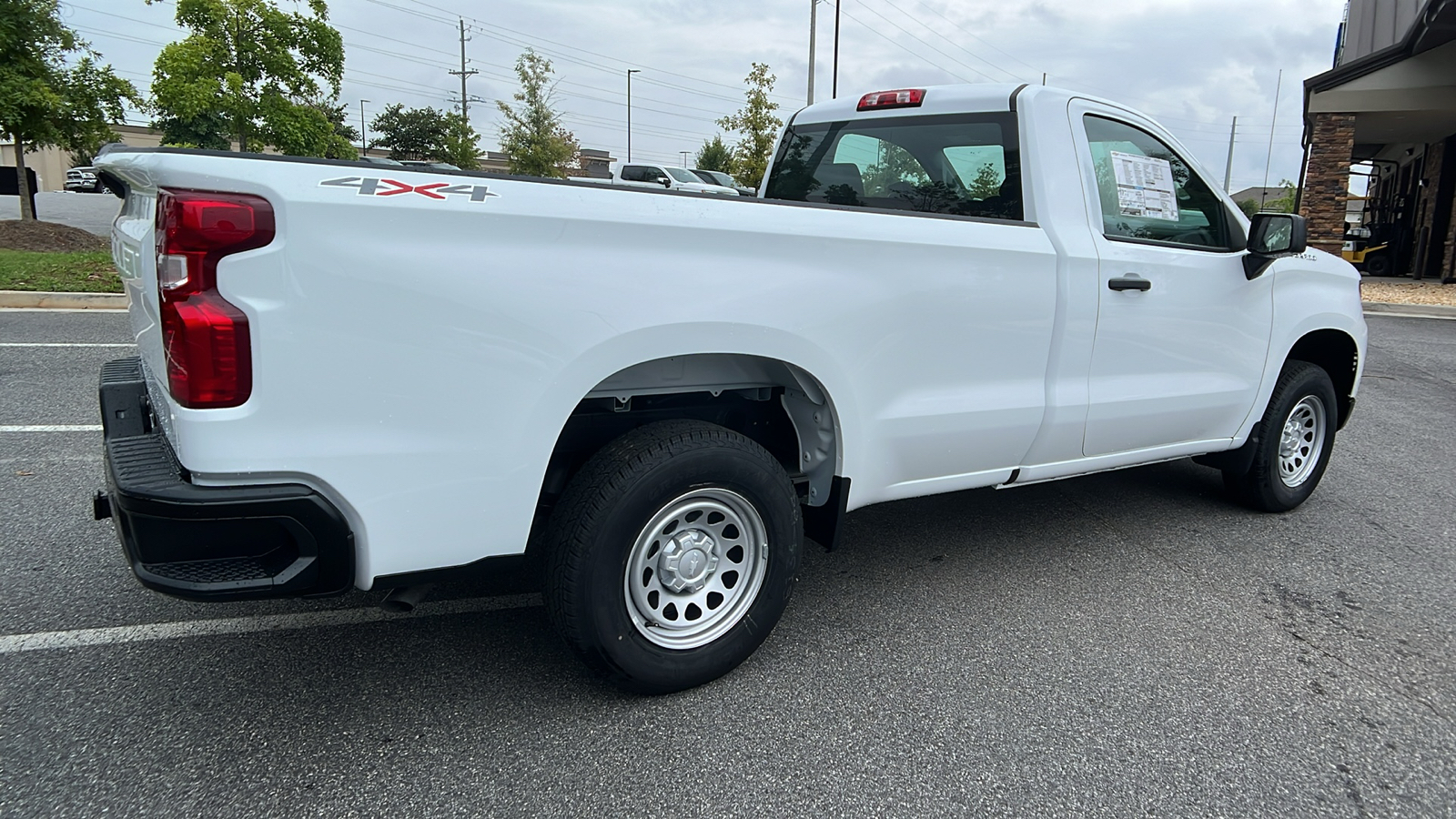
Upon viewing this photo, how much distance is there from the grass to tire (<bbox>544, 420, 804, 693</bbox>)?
32.8ft

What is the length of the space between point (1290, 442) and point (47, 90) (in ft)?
54.5

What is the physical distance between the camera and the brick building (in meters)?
17.5

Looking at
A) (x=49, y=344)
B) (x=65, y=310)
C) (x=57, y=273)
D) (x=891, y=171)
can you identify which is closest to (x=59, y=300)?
(x=65, y=310)

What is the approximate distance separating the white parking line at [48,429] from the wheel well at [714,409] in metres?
3.90

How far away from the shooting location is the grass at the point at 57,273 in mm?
10500

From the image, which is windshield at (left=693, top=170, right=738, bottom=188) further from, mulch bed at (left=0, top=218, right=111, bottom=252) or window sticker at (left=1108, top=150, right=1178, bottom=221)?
window sticker at (left=1108, top=150, right=1178, bottom=221)

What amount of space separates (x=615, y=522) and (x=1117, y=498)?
3498 mm

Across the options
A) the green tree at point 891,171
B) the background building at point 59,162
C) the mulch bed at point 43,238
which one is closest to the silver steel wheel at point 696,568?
the green tree at point 891,171

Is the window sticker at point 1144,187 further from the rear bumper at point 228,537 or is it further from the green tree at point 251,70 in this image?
the green tree at point 251,70

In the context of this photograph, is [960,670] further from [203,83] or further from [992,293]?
[203,83]

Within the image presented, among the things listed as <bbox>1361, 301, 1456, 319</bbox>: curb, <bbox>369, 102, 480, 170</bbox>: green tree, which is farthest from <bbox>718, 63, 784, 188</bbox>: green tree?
<bbox>369, 102, 480, 170</bbox>: green tree

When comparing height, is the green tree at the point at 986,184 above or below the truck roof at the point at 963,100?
below

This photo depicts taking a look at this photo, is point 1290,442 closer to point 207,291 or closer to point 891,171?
point 891,171

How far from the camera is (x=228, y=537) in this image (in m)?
2.10
